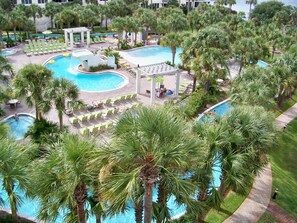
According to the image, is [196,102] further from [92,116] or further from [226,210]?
[226,210]

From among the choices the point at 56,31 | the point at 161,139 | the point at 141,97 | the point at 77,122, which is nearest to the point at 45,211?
the point at 161,139

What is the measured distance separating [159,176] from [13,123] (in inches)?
783

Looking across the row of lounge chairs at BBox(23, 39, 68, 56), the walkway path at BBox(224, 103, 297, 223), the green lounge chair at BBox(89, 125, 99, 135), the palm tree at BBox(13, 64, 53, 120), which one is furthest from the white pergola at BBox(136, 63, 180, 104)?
the row of lounge chairs at BBox(23, 39, 68, 56)

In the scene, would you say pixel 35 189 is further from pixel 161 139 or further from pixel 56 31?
pixel 56 31

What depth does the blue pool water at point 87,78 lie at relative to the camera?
3394 centimetres

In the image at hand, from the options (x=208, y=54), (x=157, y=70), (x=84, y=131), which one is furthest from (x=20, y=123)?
(x=208, y=54)

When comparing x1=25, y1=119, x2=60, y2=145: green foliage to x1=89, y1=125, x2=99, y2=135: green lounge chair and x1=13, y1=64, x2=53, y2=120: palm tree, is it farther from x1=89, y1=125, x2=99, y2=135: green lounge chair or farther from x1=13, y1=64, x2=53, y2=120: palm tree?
x1=89, y1=125, x2=99, y2=135: green lounge chair

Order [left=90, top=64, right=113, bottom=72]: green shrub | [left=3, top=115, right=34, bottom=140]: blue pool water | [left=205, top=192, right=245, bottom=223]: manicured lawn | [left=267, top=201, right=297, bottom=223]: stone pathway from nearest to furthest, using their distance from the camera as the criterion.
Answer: [left=205, top=192, right=245, bottom=223]: manicured lawn < [left=267, top=201, right=297, bottom=223]: stone pathway < [left=3, top=115, right=34, bottom=140]: blue pool water < [left=90, top=64, right=113, bottom=72]: green shrub

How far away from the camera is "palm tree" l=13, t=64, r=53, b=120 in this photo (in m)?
19.3

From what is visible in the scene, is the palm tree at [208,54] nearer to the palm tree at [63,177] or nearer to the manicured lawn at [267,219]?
the manicured lawn at [267,219]

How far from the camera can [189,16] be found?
185ft

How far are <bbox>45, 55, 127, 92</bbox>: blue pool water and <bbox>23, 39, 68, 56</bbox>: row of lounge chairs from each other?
3717mm

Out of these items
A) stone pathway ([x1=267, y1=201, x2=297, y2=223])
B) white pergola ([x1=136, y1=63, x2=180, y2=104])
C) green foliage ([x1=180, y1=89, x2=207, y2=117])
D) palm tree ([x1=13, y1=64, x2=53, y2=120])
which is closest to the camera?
stone pathway ([x1=267, y1=201, x2=297, y2=223])

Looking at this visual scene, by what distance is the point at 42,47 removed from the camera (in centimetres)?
4491
